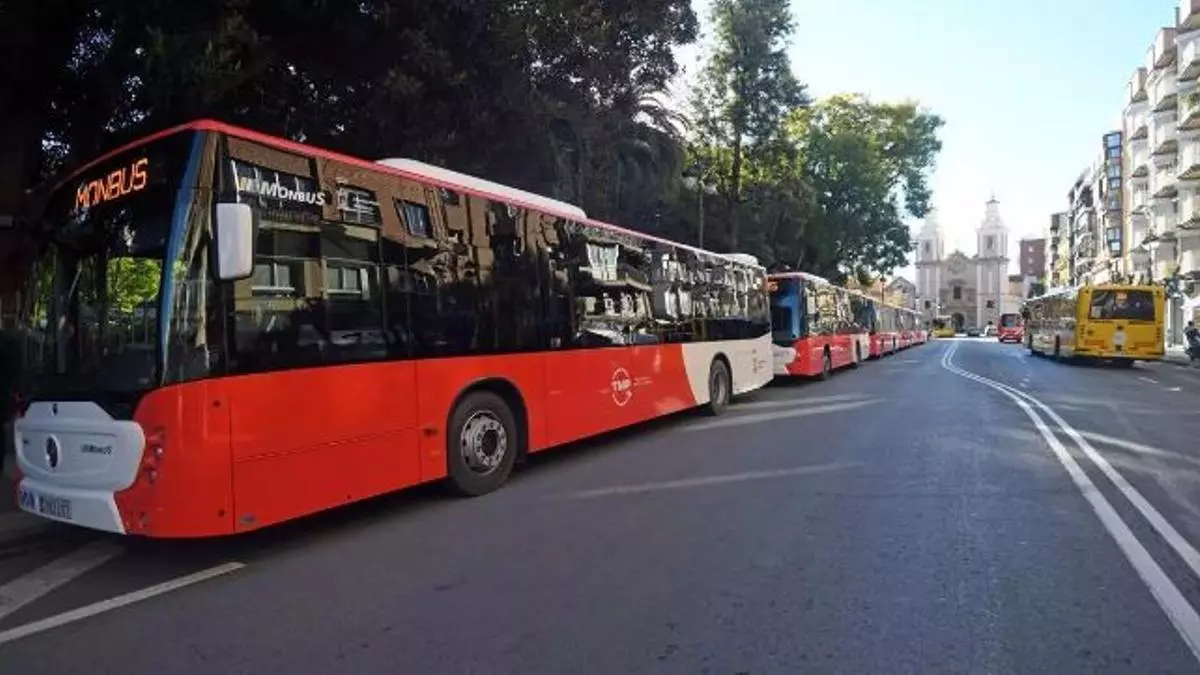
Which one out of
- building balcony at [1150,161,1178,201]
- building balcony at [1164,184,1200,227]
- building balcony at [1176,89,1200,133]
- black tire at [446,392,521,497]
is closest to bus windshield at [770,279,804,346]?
black tire at [446,392,521,497]

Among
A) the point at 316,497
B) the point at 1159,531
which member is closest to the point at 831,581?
the point at 1159,531

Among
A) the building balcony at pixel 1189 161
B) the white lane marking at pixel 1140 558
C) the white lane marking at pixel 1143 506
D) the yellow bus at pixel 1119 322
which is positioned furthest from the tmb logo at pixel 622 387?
the building balcony at pixel 1189 161

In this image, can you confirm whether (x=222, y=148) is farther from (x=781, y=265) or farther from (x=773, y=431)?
(x=781, y=265)

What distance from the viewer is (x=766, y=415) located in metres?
14.0

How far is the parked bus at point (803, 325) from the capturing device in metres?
20.7

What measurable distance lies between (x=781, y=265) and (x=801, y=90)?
8.85 m

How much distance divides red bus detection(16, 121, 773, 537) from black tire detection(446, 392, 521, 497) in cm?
2

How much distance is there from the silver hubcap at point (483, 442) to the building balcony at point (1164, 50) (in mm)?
55434

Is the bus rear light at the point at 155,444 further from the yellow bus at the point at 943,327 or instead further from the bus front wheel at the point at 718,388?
the yellow bus at the point at 943,327

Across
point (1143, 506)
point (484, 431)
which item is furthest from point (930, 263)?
point (484, 431)

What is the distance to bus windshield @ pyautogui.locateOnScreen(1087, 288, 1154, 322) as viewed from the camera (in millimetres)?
27203

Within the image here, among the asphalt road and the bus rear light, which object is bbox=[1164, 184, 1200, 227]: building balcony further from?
the bus rear light

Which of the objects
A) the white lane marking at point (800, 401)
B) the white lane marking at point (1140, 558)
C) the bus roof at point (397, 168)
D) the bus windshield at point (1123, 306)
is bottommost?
the white lane marking at point (1140, 558)

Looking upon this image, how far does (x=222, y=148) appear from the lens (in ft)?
18.9
